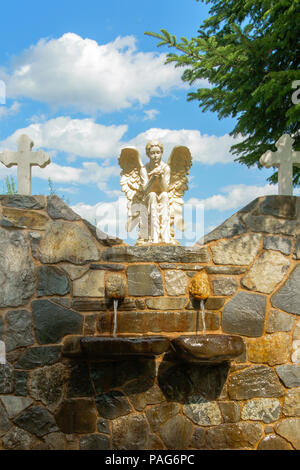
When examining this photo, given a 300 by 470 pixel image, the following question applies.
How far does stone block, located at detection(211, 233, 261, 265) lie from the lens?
3.20m

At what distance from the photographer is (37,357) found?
9.48 ft

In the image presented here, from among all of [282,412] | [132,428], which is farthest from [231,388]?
[132,428]

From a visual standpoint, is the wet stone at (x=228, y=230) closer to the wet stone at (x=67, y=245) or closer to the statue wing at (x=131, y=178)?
the statue wing at (x=131, y=178)

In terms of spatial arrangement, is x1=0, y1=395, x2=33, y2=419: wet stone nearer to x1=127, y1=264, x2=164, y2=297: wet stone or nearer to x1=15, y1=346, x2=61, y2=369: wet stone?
x1=15, y1=346, x2=61, y2=369: wet stone

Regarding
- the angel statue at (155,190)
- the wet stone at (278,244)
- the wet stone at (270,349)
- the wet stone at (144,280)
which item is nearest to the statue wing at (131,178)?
the angel statue at (155,190)

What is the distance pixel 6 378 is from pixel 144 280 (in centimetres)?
136

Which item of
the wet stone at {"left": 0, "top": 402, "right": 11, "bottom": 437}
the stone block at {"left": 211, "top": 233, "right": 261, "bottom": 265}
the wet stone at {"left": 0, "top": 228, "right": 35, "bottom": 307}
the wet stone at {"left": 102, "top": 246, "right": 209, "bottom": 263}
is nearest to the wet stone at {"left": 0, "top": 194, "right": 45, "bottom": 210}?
the wet stone at {"left": 0, "top": 228, "right": 35, "bottom": 307}

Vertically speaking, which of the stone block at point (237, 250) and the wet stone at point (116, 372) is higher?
the stone block at point (237, 250)

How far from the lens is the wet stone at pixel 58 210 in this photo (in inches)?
122

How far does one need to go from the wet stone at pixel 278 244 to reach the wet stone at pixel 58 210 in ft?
5.70

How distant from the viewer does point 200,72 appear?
233 inches

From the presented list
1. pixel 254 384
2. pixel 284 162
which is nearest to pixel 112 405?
pixel 254 384
